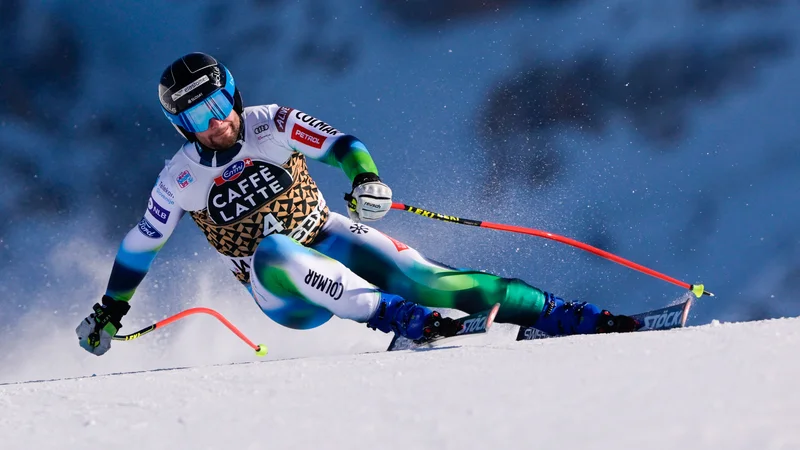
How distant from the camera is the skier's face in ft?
13.1

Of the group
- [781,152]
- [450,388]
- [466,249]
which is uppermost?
[781,152]

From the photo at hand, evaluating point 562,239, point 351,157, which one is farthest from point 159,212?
point 562,239

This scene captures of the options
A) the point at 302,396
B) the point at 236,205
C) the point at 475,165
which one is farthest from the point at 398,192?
the point at 302,396

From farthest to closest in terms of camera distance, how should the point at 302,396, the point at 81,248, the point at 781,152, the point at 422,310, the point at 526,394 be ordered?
the point at 781,152 → the point at 81,248 → the point at 422,310 → the point at 302,396 → the point at 526,394

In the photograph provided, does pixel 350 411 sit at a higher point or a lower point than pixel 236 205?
lower

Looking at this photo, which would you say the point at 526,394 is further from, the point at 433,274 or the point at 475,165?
the point at 475,165

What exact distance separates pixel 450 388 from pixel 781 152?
6.57 metres

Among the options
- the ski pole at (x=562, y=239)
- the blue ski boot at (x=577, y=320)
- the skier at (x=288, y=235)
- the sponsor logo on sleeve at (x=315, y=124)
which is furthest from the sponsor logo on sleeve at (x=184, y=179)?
the blue ski boot at (x=577, y=320)

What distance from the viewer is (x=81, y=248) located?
22.9 feet

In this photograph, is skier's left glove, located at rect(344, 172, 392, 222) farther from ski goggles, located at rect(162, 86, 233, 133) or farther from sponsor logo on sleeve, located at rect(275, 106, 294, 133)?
ski goggles, located at rect(162, 86, 233, 133)

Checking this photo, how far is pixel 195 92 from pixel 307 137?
0.53 m

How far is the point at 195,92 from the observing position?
391 centimetres

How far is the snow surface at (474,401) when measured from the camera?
5.67 feet

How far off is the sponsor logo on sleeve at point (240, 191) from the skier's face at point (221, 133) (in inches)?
4.2
